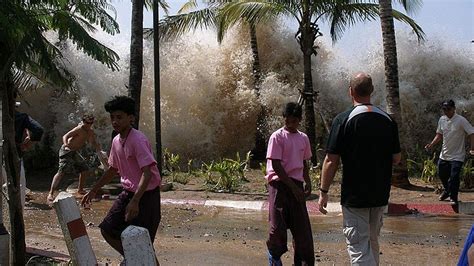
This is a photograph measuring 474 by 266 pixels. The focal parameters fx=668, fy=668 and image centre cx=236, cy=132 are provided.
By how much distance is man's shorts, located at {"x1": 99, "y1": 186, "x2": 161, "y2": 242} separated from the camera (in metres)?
5.28

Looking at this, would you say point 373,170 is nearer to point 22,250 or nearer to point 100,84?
point 22,250

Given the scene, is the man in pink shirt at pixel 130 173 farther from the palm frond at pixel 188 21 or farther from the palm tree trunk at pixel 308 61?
the palm frond at pixel 188 21

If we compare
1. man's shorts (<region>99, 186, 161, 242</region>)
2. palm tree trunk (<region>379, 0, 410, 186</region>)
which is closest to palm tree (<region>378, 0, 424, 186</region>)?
palm tree trunk (<region>379, 0, 410, 186</region>)

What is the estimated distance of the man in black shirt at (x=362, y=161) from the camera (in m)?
5.02

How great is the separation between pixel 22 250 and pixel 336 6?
35.8 feet

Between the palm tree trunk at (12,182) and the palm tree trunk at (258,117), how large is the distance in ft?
40.3

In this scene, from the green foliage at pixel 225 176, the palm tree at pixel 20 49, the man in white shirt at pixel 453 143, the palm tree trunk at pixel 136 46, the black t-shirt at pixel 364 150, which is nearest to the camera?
the black t-shirt at pixel 364 150

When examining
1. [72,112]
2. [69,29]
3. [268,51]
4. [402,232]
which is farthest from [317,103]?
[69,29]

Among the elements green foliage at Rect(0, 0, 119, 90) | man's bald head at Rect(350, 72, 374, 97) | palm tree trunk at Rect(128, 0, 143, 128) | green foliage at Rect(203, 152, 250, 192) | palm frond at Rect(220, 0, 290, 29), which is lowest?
green foliage at Rect(203, 152, 250, 192)

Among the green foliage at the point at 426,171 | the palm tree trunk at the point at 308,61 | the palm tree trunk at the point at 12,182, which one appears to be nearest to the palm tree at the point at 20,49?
the palm tree trunk at the point at 12,182

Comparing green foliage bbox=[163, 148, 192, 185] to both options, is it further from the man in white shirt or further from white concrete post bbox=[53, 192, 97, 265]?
white concrete post bbox=[53, 192, 97, 265]

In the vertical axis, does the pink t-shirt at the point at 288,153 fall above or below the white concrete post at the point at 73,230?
above

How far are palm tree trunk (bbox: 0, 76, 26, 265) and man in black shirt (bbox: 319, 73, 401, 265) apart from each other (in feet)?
8.75

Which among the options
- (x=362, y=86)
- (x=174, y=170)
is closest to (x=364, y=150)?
(x=362, y=86)
